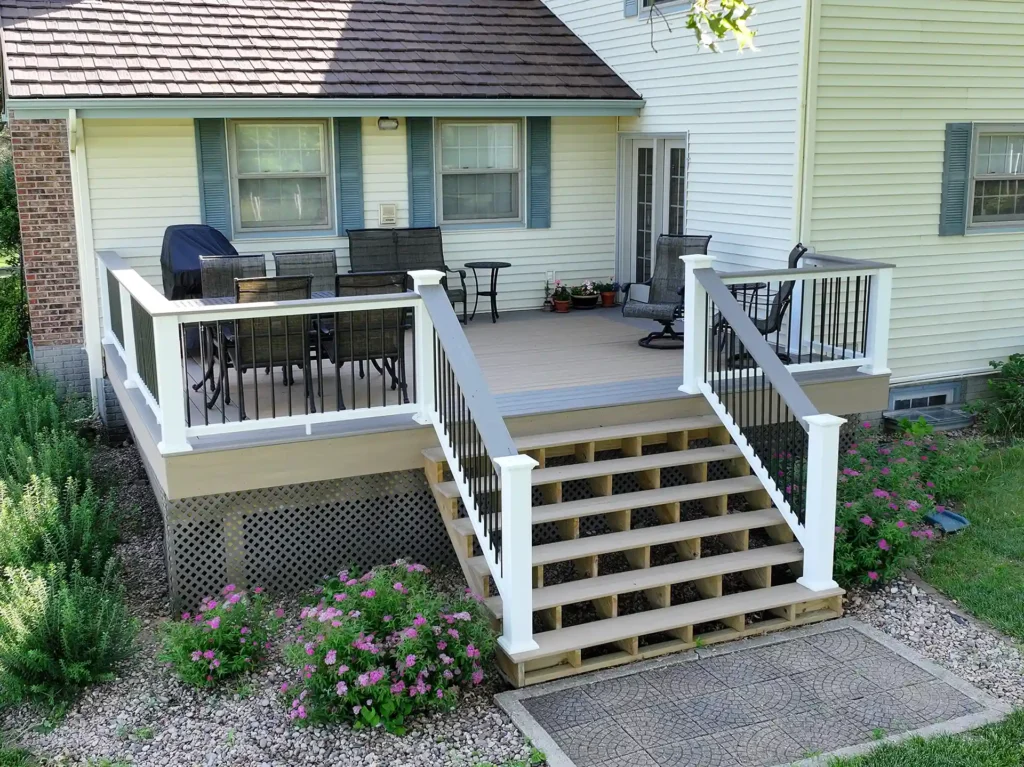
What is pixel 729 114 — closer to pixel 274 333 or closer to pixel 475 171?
pixel 475 171

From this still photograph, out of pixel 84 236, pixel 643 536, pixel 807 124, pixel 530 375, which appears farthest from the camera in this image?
pixel 84 236

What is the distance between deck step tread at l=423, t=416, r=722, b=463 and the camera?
6486 millimetres

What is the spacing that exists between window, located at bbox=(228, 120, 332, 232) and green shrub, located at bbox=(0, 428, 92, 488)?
114 inches

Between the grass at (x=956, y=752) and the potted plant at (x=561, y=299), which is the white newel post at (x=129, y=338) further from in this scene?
the grass at (x=956, y=752)

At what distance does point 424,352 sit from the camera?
6.38 m

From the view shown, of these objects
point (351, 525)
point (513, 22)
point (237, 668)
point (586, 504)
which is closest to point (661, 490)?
point (586, 504)

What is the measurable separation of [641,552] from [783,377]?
1.39 meters

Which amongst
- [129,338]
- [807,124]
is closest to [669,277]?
[807,124]

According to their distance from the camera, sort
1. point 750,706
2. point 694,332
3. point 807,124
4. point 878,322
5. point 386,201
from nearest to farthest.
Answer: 1. point 750,706
2. point 694,332
3. point 878,322
4. point 807,124
5. point 386,201

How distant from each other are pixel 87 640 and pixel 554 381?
3554mm

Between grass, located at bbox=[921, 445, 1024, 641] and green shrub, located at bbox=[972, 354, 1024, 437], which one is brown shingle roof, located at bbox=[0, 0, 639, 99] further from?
grass, located at bbox=[921, 445, 1024, 641]

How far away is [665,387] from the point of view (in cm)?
737

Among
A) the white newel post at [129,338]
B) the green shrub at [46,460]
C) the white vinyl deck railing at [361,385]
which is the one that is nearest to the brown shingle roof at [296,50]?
the white newel post at [129,338]

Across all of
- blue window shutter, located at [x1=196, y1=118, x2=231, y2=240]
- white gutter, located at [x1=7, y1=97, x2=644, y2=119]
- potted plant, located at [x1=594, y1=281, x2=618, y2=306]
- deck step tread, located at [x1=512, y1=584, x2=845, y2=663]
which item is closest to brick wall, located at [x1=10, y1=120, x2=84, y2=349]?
white gutter, located at [x1=7, y1=97, x2=644, y2=119]
